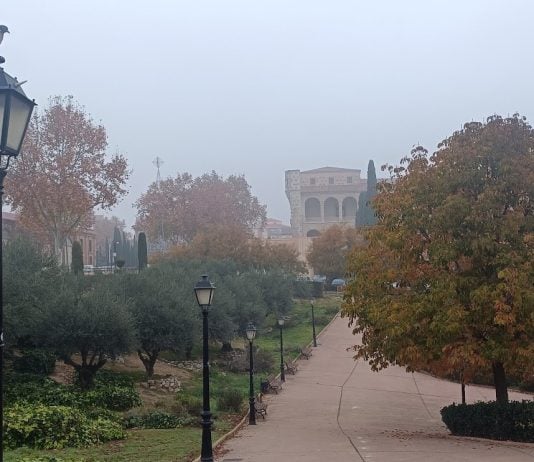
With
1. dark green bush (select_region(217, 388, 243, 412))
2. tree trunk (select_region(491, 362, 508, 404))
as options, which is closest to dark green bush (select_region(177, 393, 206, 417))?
dark green bush (select_region(217, 388, 243, 412))

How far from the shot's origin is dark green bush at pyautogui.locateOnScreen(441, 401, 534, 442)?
15.9m

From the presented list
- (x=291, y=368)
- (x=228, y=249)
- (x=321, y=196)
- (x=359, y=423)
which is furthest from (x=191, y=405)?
(x=321, y=196)

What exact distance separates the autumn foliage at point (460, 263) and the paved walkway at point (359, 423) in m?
1.98

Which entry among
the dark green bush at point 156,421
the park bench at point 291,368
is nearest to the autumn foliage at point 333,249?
the park bench at point 291,368

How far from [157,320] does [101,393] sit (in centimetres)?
721

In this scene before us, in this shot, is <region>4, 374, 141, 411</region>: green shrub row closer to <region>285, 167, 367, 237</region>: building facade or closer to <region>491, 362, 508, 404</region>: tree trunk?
<region>491, 362, 508, 404</region>: tree trunk

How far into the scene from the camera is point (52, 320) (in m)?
22.9

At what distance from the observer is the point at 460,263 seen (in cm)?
1680

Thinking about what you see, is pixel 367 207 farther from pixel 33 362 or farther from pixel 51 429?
pixel 51 429

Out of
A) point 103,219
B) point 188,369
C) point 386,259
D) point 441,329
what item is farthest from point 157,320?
point 103,219

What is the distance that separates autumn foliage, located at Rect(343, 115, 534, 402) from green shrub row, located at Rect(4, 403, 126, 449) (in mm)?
6729

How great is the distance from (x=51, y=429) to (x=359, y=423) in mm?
9040

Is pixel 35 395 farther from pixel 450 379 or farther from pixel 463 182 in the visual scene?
pixel 450 379

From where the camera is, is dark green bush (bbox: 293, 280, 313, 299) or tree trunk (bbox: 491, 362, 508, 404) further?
dark green bush (bbox: 293, 280, 313, 299)
